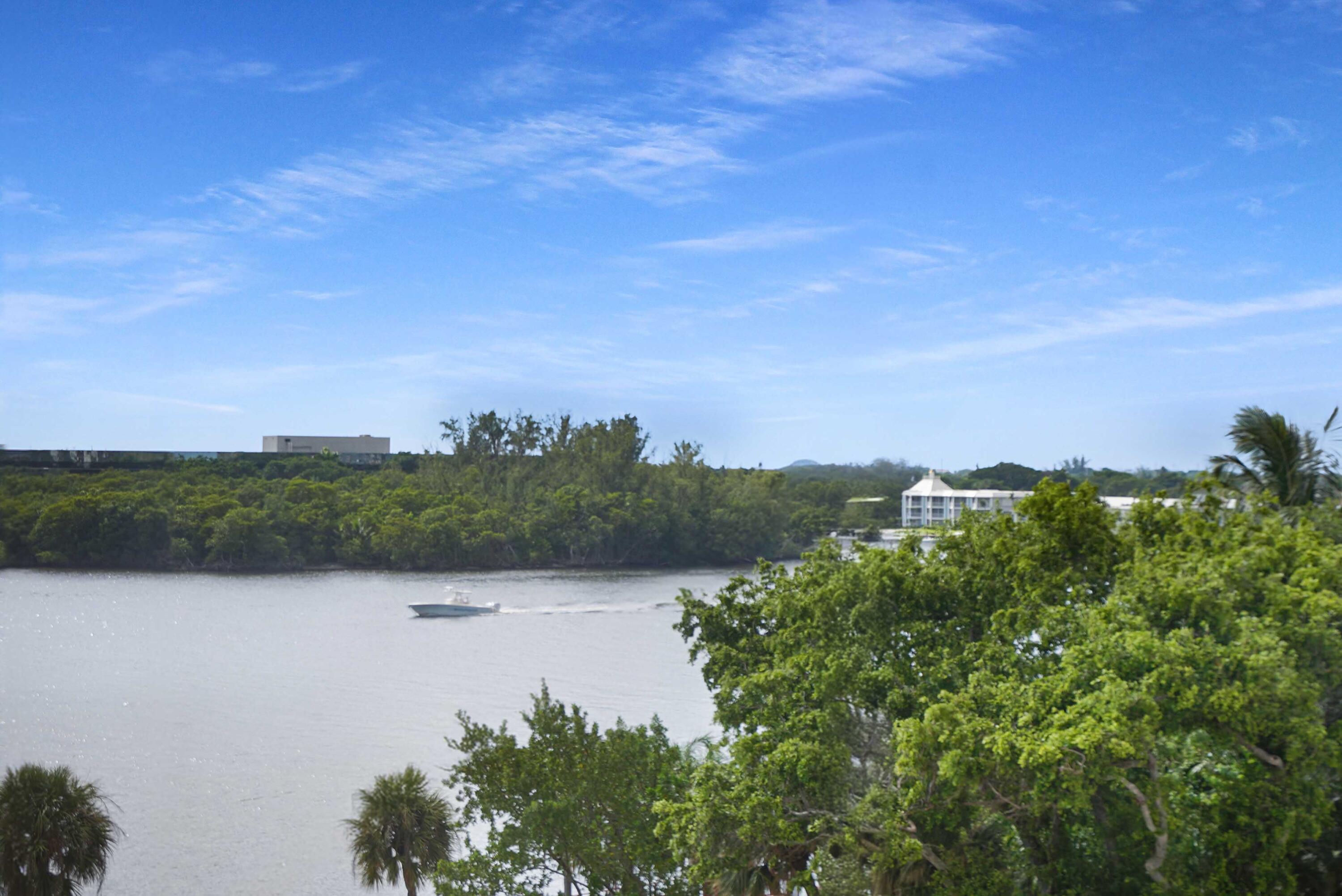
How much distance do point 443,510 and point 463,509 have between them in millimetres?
2360

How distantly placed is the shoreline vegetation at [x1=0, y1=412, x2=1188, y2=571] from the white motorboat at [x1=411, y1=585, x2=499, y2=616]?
17.0 m

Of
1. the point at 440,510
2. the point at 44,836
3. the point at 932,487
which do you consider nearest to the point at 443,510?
the point at 440,510

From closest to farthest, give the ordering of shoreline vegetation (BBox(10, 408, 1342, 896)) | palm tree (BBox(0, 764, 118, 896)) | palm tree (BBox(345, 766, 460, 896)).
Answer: shoreline vegetation (BBox(10, 408, 1342, 896)), palm tree (BBox(0, 764, 118, 896)), palm tree (BBox(345, 766, 460, 896))

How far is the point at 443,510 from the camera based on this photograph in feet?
214

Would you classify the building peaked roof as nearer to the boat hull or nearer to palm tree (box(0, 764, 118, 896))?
the boat hull

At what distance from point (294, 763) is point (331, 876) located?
6.48 meters

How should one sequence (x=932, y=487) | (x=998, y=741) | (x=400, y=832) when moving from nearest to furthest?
(x=998, y=741), (x=400, y=832), (x=932, y=487)

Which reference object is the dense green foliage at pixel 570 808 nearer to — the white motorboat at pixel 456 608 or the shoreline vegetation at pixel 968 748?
the shoreline vegetation at pixel 968 748

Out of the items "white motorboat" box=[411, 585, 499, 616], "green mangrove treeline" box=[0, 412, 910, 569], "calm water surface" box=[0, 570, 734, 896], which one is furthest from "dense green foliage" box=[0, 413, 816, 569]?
"white motorboat" box=[411, 585, 499, 616]

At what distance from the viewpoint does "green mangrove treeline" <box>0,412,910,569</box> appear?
60.7 metres

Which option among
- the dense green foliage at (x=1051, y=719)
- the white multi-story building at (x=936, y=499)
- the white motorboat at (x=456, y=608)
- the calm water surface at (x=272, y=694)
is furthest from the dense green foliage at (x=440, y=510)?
the dense green foliage at (x=1051, y=719)

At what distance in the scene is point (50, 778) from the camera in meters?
13.4

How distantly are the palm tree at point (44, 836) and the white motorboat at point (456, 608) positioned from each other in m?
31.5

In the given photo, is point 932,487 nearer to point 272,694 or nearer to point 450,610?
point 450,610
